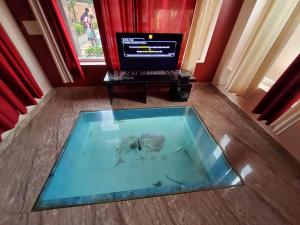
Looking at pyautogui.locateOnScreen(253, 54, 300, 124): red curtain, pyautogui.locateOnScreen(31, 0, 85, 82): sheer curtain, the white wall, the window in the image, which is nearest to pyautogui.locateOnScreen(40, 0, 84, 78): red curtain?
pyautogui.locateOnScreen(31, 0, 85, 82): sheer curtain

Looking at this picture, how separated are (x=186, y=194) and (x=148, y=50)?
5.49 ft

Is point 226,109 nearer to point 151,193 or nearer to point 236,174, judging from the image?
point 236,174

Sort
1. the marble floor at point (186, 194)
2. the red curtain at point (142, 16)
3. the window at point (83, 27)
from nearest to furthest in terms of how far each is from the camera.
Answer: the marble floor at point (186, 194) → the red curtain at point (142, 16) → the window at point (83, 27)

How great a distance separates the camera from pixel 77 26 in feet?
6.91

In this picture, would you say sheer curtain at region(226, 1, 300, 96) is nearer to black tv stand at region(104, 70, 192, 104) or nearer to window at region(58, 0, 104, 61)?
black tv stand at region(104, 70, 192, 104)

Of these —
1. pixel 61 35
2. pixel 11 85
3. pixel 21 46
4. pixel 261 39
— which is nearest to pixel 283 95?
pixel 261 39

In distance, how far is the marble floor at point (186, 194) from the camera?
1.11m

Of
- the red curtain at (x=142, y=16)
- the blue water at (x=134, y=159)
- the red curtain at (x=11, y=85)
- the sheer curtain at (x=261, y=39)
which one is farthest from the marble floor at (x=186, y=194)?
the red curtain at (x=142, y=16)

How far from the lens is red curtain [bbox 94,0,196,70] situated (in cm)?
177

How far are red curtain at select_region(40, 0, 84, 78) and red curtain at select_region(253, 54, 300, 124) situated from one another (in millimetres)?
2363

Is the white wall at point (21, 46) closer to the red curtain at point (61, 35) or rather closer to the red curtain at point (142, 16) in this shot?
the red curtain at point (61, 35)

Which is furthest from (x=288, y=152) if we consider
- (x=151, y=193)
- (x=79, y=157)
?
(x=79, y=157)

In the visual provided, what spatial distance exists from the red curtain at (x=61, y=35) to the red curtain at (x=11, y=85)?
0.49 metres

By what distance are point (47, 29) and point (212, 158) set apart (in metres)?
2.44
